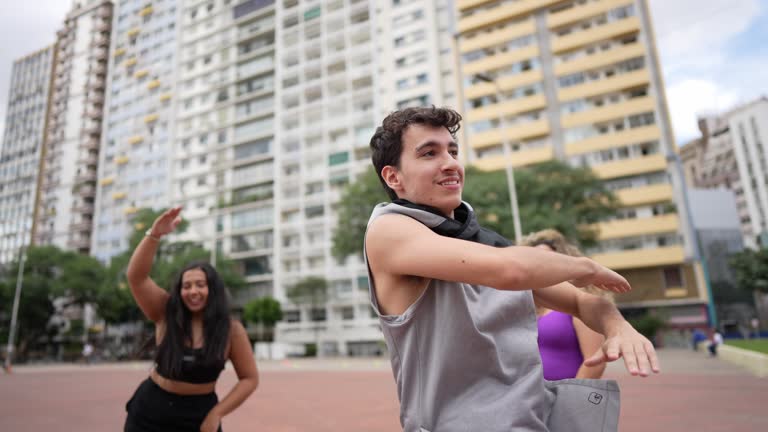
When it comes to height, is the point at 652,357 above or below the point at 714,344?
above

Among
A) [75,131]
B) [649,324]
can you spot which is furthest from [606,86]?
[75,131]

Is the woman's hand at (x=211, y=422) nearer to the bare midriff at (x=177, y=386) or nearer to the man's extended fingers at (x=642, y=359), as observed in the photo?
the bare midriff at (x=177, y=386)

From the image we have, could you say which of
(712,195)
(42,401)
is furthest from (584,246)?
(712,195)

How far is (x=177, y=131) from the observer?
5678 cm

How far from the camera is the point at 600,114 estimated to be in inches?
1441

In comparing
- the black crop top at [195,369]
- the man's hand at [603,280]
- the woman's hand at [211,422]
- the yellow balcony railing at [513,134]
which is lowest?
the woman's hand at [211,422]

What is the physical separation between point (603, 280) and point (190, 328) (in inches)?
108

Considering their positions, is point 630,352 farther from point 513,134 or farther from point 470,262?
point 513,134

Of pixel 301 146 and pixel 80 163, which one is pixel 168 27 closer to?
pixel 80 163

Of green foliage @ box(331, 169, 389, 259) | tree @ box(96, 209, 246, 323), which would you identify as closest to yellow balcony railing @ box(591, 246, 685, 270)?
green foliage @ box(331, 169, 389, 259)

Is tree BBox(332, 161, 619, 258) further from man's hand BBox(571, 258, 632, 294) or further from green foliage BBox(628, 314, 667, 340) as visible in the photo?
man's hand BBox(571, 258, 632, 294)

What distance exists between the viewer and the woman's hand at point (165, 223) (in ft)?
10.3

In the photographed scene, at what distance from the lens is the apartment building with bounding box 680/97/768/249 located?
65.6 meters

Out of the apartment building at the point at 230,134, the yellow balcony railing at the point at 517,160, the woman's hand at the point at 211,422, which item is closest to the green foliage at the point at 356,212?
the yellow balcony railing at the point at 517,160
